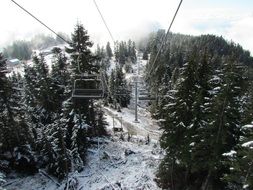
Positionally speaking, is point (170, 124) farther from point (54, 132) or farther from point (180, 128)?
point (54, 132)

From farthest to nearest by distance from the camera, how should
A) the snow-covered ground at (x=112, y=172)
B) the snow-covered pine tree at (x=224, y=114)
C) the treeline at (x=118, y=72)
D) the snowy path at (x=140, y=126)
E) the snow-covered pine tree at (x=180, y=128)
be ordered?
the treeline at (x=118, y=72), the snowy path at (x=140, y=126), the snow-covered ground at (x=112, y=172), the snow-covered pine tree at (x=180, y=128), the snow-covered pine tree at (x=224, y=114)

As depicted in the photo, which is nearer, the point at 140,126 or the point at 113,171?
the point at 113,171

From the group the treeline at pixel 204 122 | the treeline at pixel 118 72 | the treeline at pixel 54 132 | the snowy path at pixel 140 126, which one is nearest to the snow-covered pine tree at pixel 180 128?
the treeline at pixel 204 122

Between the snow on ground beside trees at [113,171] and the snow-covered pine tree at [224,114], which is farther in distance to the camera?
the snow on ground beside trees at [113,171]

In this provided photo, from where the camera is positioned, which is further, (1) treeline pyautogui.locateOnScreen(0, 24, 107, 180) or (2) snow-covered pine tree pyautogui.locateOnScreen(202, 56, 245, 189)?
(1) treeline pyautogui.locateOnScreen(0, 24, 107, 180)

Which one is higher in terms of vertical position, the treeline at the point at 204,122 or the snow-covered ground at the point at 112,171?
the treeline at the point at 204,122

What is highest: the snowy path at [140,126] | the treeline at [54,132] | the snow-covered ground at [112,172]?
the treeline at [54,132]

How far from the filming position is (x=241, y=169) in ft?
51.7

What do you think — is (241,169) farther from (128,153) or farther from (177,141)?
(128,153)

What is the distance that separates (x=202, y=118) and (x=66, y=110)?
16.4 meters

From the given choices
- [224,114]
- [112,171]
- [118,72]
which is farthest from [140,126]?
[224,114]

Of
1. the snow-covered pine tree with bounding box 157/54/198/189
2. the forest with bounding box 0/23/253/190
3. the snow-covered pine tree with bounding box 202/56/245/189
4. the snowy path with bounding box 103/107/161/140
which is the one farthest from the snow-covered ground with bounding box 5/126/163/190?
the snowy path with bounding box 103/107/161/140

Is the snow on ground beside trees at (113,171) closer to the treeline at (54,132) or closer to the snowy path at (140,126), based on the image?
the treeline at (54,132)

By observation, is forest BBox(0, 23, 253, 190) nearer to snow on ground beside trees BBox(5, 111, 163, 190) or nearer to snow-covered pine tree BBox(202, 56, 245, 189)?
snow-covered pine tree BBox(202, 56, 245, 189)
